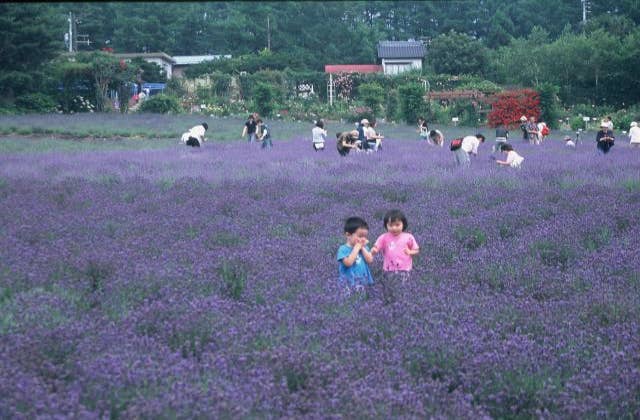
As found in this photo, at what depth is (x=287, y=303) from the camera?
532 cm

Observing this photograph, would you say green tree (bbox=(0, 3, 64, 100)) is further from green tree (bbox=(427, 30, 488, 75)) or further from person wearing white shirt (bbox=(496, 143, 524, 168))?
person wearing white shirt (bbox=(496, 143, 524, 168))

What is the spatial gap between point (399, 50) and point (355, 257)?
55224 millimetres

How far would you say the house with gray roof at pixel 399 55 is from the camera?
196ft

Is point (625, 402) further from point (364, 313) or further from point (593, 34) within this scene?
point (593, 34)

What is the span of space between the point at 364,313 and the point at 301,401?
147 centimetres

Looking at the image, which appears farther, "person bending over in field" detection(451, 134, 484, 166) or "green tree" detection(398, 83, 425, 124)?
"green tree" detection(398, 83, 425, 124)

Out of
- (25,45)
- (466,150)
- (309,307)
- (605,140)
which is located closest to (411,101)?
(25,45)

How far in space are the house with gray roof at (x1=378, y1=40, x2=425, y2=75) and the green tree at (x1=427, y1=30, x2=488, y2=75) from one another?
301 inches

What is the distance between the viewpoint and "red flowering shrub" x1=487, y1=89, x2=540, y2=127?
35.7m

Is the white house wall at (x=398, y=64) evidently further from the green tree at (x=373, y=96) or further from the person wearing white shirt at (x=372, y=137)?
the person wearing white shirt at (x=372, y=137)

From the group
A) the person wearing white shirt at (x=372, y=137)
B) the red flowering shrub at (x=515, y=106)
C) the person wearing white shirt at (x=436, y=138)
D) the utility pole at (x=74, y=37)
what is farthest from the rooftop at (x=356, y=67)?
the person wearing white shirt at (x=372, y=137)

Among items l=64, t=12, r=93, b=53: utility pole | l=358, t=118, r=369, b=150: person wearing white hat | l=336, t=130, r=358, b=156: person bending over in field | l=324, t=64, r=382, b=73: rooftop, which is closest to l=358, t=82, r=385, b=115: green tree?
l=324, t=64, r=382, b=73: rooftop

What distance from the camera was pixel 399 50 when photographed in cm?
5988

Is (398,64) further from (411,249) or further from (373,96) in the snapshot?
(411,249)
